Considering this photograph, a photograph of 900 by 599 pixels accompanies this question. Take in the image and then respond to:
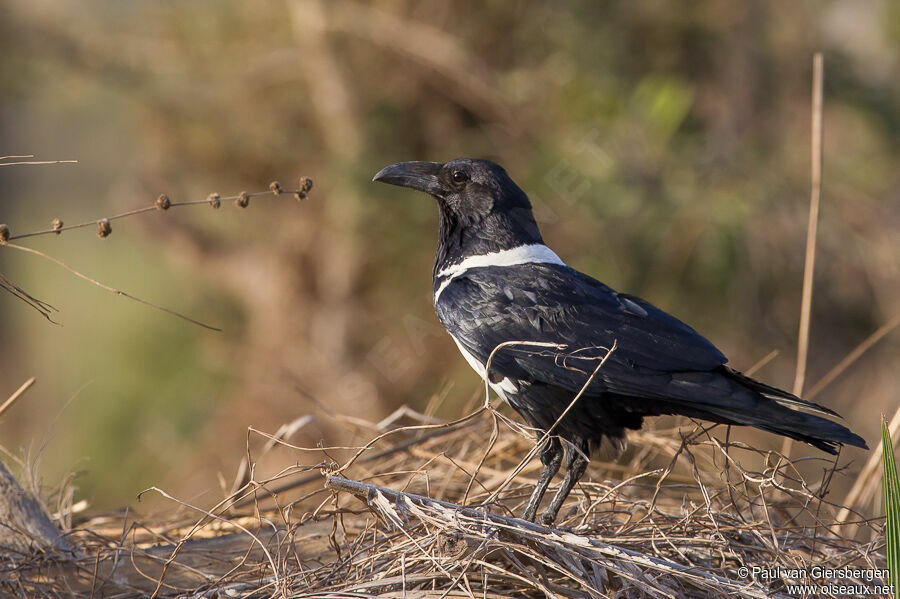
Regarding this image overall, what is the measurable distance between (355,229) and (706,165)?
6.42 feet

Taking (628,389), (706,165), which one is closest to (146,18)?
(706,165)

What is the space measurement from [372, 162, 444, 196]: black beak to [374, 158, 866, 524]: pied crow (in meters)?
0.30

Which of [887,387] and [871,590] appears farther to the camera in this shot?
[887,387]

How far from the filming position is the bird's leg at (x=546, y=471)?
226 cm

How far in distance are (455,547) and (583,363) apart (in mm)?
613

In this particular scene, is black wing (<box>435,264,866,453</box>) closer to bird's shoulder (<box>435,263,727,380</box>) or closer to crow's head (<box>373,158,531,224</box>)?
bird's shoulder (<box>435,263,727,380</box>)

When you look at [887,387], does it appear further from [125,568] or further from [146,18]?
[146,18]

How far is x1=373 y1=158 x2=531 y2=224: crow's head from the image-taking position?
2.70 metres

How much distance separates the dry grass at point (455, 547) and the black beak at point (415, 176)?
2.46 ft

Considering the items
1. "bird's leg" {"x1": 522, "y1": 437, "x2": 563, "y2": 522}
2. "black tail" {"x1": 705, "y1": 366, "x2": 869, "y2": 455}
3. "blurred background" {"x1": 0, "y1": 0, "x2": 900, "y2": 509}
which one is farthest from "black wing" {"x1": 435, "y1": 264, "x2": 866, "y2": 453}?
"blurred background" {"x1": 0, "y1": 0, "x2": 900, "y2": 509}

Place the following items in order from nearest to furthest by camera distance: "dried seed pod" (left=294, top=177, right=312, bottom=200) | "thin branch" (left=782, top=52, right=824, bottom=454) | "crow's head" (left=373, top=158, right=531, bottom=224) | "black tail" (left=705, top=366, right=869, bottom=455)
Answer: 1. "dried seed pod" (left=294, top=177, right=312, bottom=200)
2. "black tail" (left=705, top=366, right=869, bottom=455)
3. "thin branch" (left=782, top=52, right=824, bottom=454)
4. "crow's head" (left=373, top=158, right=531, bottom=224)

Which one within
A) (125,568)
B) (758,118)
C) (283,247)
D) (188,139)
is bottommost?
(125,568)

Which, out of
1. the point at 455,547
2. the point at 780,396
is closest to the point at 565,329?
the point at 780,396

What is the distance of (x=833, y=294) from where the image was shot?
521 centimetres
